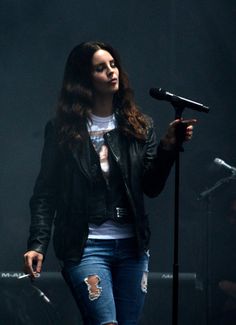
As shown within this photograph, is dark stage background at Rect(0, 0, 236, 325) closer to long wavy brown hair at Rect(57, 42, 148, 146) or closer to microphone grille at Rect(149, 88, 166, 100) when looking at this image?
long wavy brown hair at Rect(57, 42, 148, 146)

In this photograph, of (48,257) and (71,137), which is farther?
(48,257)

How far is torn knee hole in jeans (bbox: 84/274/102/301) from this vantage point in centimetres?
358

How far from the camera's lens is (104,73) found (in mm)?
3975

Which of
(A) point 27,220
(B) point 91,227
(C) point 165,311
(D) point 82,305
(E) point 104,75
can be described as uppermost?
(E) point 104,75

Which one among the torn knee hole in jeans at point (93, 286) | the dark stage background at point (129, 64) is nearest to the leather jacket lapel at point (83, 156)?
the torn knee hole in jeans at point (93, 286)

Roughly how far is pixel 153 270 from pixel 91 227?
4069 millimetres

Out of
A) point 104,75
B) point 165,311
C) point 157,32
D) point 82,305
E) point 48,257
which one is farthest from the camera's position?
point 157,32

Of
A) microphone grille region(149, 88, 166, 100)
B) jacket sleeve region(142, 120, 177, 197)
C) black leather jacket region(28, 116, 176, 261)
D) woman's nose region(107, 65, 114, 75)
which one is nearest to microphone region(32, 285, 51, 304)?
black leather jacket region(28, 116, 176, 261)

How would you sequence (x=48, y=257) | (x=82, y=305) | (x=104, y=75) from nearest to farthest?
(x=82, y=305) < (x=104, y=75) < (x=48, y=257)

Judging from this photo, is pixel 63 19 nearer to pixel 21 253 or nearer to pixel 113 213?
pixel 21 253

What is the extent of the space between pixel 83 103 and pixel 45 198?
484mm

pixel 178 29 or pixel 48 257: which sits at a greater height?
pixel 178 29

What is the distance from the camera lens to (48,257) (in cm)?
746

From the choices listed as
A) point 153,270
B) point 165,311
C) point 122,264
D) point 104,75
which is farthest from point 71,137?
point 153,270
